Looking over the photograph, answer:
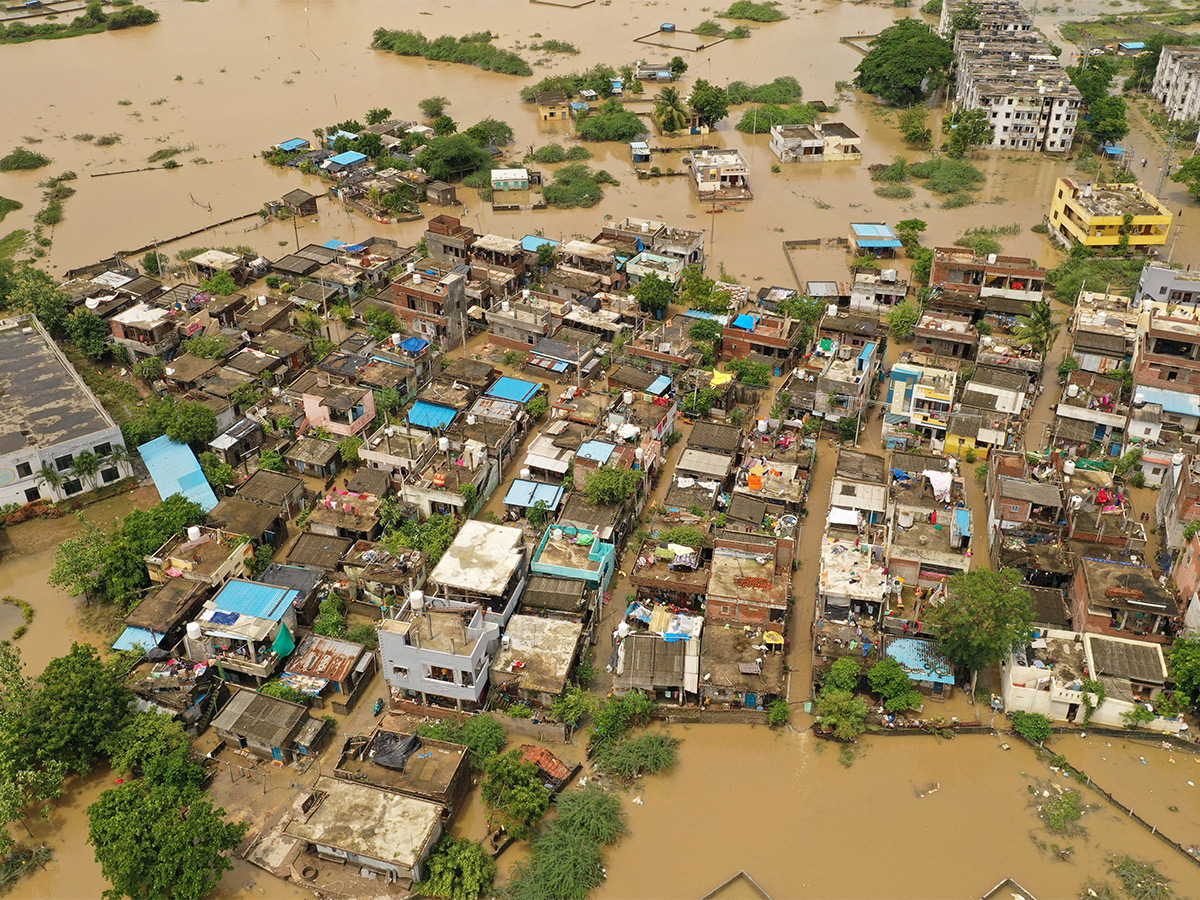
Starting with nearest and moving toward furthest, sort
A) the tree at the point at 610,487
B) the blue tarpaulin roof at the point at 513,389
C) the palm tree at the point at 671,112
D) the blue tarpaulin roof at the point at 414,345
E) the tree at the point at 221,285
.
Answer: the tree at the point at 610,487, the blue tarpaulin roof at the point at 513,389, the blue tarpaulin roof at the point at 414,345, the tree at the point at 221,285, the palm tree at the point at 671,112

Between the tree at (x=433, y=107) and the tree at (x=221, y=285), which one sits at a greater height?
the tree at (x=433, y=107)

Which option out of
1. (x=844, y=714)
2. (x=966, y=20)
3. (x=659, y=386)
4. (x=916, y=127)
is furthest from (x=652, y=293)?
(x=966, y=20)

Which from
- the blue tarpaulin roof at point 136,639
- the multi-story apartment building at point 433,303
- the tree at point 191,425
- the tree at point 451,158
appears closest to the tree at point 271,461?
the tree at point 191,425

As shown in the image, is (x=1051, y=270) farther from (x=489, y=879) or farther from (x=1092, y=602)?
(x=489, y=879)

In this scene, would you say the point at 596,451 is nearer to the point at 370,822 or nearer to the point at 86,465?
the point at 370,822

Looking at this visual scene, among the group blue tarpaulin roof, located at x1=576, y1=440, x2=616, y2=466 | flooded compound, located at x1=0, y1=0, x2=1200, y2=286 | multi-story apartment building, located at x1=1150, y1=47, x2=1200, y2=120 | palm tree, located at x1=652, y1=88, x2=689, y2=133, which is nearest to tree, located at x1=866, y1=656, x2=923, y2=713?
blue tarpaulin roof, located at x1=576, y1=440, x2=616, y2=466

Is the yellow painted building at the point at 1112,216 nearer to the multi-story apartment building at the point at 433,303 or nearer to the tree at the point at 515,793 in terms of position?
the multi-story apartment building at the point at 433,303
